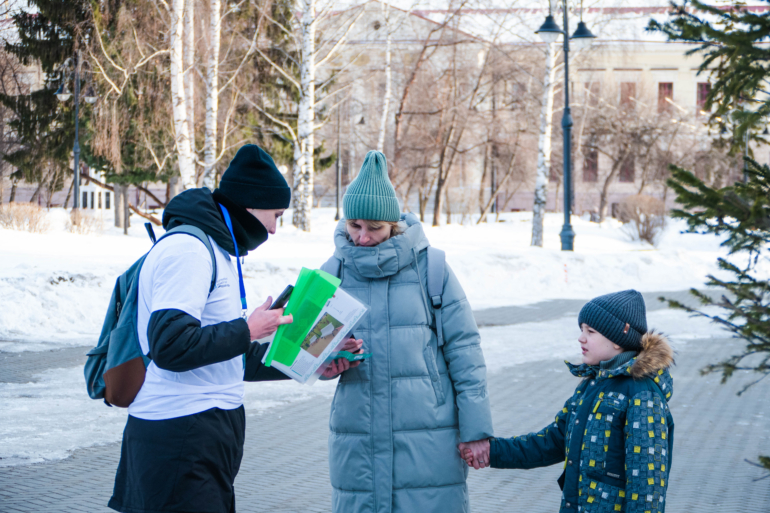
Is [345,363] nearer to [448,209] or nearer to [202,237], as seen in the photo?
[202,237]

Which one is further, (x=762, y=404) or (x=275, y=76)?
(x=275, y=76)

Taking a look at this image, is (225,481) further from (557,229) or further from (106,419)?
(557,229)

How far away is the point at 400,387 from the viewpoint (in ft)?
9.86

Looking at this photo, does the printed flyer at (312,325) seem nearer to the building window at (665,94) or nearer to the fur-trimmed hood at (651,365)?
the fur-trimmed hood at (651,365)

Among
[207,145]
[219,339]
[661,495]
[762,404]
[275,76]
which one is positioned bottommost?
[762,404]

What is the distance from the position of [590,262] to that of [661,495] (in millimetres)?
17537

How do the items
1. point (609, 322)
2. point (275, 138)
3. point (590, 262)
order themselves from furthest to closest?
point (275, 138) → point (590, 262) → point (609, 322)

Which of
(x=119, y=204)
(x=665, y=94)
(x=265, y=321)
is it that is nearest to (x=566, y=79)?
(x=265, y=321)

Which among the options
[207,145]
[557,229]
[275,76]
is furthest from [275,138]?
[557,229]

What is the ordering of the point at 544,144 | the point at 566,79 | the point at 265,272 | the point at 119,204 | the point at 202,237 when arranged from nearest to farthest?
the point at 202,237, the point at 265,272, the point at 566,79, the point at 544,144, the point at 119,204

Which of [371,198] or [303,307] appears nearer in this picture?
[303,307]

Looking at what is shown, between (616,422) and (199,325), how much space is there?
1354 mm

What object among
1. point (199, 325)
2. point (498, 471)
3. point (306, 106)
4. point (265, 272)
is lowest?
point (498, 471)

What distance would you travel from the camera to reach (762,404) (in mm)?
7629
